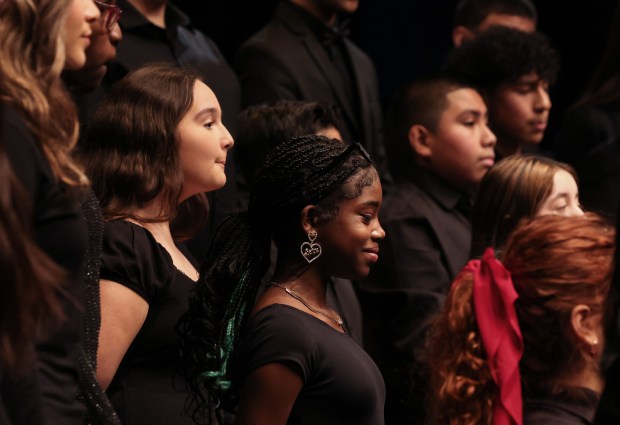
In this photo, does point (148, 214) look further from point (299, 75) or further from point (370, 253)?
point (299, 75)

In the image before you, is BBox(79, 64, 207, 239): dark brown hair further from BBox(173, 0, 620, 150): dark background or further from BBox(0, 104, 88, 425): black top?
BBox(173, 0, 620, 150): dark background

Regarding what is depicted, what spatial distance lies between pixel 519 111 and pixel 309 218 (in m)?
1.99

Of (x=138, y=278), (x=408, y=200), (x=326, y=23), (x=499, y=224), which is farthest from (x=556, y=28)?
(x=138, y=278)

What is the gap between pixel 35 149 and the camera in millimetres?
1946

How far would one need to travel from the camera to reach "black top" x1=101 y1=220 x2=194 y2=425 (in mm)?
2615

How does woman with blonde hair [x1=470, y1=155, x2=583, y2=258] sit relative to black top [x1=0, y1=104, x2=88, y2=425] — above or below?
below

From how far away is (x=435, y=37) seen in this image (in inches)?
224

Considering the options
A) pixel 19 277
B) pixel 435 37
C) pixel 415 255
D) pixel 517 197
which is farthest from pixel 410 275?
pixel 435 37

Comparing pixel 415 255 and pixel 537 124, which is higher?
pixel 537 124

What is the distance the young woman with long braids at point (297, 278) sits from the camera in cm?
238

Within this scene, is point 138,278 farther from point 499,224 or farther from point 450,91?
point 450,91

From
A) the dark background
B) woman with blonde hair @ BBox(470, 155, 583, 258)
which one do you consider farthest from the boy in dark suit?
the dark background

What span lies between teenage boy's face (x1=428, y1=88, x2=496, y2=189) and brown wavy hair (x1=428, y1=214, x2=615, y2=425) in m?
1.18

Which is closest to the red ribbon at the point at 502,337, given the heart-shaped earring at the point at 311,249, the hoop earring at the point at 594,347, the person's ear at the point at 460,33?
the hoop earring at the point at 594,347
